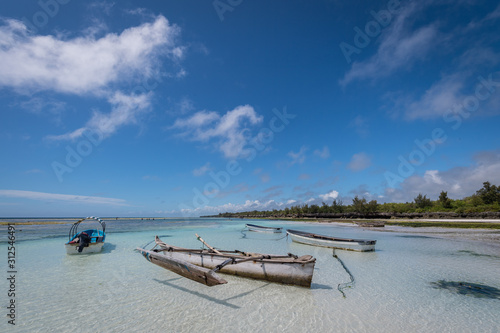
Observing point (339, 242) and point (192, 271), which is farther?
point (339, 242)

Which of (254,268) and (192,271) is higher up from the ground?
(192,271)

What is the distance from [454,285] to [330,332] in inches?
311

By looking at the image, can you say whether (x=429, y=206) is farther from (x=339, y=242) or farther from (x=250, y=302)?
(x=250, y=302)

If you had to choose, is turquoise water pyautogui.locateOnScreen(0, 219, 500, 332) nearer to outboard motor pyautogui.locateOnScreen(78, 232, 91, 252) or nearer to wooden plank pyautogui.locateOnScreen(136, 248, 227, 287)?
wooden plank pyautogui.locateOnScreen(136, 248, 227, 287)

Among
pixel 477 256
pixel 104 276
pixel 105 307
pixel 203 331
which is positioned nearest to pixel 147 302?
pixel 105 307

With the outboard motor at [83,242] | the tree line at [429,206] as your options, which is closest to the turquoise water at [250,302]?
the outboard motor at [83,242]

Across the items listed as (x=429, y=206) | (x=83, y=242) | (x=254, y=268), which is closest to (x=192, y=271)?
(x=254, y=268)

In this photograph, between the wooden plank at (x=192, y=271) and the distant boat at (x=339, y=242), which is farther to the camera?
the distant boat at (x=339, y=242)

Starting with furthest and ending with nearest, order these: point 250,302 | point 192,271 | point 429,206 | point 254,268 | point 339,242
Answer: point 429,206 → point 339,242 → point 254,268 → point 192,271 → point 250,302

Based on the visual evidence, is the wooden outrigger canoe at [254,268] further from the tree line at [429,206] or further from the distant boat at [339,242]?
the tree line at [429,206]

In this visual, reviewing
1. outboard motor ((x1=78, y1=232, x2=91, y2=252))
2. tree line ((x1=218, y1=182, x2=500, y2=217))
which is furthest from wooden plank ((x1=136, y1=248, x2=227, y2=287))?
tree line ((x1=218, y1=182, x2=500, y2=217))

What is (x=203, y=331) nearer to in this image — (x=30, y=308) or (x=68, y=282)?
(x=30, y=308)

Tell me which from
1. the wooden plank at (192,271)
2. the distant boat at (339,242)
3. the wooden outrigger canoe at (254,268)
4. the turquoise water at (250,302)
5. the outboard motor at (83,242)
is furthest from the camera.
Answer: the distant boat at (339,242)

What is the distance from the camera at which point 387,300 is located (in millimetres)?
8164
